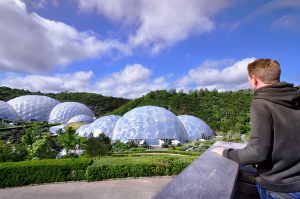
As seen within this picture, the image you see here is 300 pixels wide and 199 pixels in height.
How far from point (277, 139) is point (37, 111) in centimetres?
8076

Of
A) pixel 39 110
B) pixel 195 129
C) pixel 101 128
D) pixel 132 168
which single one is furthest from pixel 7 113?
pixel 132 168

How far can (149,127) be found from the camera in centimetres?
3325

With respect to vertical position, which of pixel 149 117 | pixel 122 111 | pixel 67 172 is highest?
pixel 122 111

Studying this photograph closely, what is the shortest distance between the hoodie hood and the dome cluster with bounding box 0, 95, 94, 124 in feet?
230

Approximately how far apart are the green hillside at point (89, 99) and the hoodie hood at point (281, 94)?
9914cm

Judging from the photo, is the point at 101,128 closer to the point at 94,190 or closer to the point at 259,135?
the point at 94,190

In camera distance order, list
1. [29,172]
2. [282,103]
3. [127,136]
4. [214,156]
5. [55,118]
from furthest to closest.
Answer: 1. [55,118]
2. [127,136]
3. [29,172]
4. [214,156]
5. [282,103]

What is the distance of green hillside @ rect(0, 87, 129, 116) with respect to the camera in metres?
102

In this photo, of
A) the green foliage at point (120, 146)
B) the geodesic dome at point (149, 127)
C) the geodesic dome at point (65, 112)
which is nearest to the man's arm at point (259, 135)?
the green foliage at point (120, 146)

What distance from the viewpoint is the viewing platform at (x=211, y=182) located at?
1669 mm

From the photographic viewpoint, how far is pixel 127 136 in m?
33.0

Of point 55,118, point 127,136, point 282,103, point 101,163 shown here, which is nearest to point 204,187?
point 282,103

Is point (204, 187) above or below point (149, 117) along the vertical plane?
below

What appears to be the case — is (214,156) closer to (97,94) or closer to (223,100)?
(223,100)
